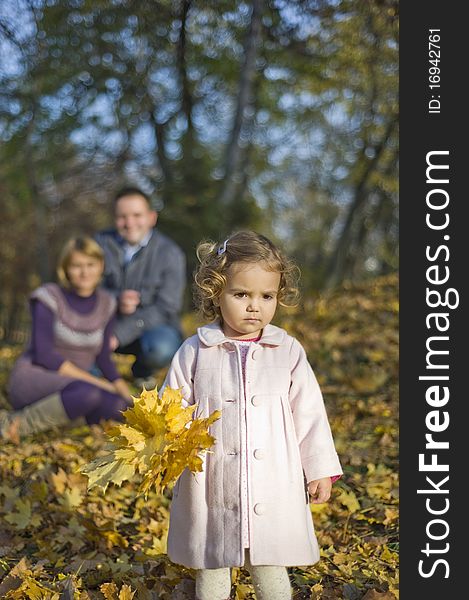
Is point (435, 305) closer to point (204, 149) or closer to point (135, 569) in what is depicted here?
point (135, 569)

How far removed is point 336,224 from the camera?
25.2m

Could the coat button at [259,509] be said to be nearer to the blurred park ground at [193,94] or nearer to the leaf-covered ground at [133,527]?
the leaf-covered ground at [133,527]

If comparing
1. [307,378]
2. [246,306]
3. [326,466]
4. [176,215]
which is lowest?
[326,466]

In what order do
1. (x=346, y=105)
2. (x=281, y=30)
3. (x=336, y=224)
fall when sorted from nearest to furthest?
1. (x=281, y=30)
2. (x=346, y=105)
3. (x=336, y=224)

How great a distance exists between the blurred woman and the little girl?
8.33ft

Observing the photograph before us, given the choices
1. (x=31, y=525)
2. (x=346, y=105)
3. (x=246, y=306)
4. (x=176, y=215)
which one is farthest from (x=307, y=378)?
(x=346, y=105)

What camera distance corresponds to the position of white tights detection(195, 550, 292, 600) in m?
2.58

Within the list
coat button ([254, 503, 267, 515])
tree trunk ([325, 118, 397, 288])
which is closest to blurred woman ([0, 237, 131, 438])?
coat button ([254, 503, 267, 515])

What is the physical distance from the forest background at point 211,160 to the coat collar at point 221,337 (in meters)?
0.97

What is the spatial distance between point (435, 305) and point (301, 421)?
681mm

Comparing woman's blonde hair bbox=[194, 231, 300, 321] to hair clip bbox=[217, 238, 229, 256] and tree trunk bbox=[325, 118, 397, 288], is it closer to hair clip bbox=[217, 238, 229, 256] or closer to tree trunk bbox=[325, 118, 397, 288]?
hair clip bbox=[217, 238, 229, 256]

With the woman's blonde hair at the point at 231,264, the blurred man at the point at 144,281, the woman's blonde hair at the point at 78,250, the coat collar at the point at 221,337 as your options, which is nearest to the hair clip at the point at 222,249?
the woman's blonde hair at the point at 231,264

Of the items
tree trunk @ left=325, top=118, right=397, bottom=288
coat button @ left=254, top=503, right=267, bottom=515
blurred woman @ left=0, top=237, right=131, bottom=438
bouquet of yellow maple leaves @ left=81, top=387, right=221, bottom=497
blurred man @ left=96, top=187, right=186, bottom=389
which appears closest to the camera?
bouquet of yellow maple leaves @ left=81, top=387, right=221, bottom=497

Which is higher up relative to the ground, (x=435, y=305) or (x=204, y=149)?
(x=204, y=149)
